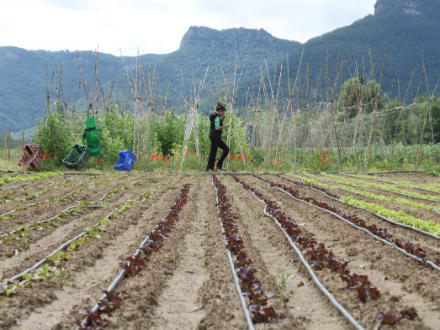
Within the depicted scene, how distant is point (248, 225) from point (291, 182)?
4.47 metres

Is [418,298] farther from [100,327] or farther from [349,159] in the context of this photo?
[349,159]

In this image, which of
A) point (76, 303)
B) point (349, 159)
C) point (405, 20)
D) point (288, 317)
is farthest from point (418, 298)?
point (405, 20)

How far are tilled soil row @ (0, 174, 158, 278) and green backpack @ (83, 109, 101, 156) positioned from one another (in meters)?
6.45

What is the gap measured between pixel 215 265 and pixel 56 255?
57.9 inches

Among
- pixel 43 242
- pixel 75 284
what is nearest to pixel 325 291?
pixel 75 284

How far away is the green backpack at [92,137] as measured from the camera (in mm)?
12773

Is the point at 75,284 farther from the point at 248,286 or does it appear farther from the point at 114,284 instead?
the point at 248,286

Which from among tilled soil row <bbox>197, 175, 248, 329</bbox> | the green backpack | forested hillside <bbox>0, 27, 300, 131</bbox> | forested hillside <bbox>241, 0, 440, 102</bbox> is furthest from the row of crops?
forested hillside <bbox>0, 27, 300, 131</bbox>

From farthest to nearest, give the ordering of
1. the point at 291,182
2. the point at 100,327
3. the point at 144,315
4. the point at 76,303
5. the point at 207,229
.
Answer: the point at 291,182 → the point at 207,229 → the point at 76,303 → the point at 144,315 → the point at 100,327

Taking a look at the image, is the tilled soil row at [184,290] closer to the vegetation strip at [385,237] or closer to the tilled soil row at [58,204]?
the vegetation strip at [385,237]

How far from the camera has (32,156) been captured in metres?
12.5

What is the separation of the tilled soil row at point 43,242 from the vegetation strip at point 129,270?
92 cm

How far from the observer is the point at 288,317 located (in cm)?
279

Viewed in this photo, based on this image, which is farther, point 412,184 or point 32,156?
point 32,156
